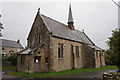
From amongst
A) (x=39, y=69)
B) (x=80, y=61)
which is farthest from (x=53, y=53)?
(x=80, y=61)

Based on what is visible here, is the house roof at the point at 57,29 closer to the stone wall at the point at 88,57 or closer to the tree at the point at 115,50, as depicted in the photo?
the stone wall at the point at 88,57

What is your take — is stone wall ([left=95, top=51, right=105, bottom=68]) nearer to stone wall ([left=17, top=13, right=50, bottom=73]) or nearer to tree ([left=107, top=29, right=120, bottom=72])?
stone wall ([left=17, top=13, right=50, bottom=73])

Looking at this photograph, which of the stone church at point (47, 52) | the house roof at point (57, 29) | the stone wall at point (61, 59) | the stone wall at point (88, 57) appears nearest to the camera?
the stone church at point (47, 52)

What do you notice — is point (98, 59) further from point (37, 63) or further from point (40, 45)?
point (37, 63)

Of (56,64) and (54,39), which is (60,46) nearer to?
(54,39)

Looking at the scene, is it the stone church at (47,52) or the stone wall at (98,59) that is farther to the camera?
the stone wall at (98,59)

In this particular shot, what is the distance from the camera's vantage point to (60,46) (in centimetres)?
2186

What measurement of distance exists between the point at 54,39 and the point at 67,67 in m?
7.13

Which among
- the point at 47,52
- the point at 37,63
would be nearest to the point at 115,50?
the point at 47,52

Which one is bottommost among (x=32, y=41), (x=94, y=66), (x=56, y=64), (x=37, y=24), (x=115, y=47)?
(x=94, y=66)

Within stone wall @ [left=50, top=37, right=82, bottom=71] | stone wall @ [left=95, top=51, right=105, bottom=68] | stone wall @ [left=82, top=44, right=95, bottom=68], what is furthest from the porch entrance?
stone wall @ [left=95, top=51, right=105, bottom=68]

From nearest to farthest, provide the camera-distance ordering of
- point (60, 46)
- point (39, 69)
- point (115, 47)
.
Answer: point (115, 47), point (39, 69), point (60, 46)

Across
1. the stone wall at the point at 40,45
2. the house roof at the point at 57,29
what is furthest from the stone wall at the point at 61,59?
the house roof at the point at 57,29

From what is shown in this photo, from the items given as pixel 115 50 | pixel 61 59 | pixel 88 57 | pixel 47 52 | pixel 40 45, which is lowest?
pixel 88 57
